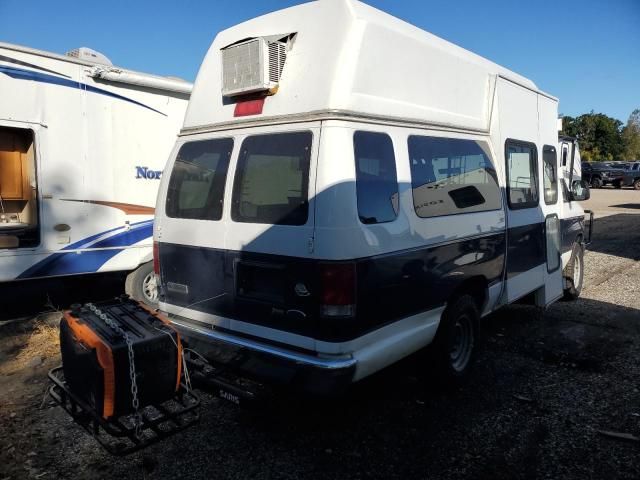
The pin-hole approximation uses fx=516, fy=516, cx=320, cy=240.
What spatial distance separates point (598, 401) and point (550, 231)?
2.24 m

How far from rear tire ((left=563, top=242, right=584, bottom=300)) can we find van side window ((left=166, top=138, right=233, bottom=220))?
16.7ft

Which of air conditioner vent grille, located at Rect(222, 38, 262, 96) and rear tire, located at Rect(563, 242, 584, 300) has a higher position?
air conditioner vent grille, located at Rect(222, 38, 262, 96)

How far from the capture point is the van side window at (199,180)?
3.76 m

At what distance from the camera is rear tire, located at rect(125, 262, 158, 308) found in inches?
260

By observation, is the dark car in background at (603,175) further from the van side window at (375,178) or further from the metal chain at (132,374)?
the metal chain at (132,374)

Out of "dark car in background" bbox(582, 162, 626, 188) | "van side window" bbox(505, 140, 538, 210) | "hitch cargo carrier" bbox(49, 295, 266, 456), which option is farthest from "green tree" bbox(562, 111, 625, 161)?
"hitch cargo carrier" bbox(49, 295, 266, 456)

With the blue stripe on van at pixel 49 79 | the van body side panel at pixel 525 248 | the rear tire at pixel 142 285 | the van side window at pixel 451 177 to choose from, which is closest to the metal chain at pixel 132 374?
the van side window at pixel 451 177

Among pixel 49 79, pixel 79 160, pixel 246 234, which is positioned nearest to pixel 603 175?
pixel 79 160

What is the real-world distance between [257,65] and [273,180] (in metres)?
0.83

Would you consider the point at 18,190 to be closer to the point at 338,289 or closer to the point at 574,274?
the point at 338,289

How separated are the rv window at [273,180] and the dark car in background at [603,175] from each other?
34.1m

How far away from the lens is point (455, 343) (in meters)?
4.44

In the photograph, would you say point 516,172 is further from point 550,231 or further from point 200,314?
point 200,314

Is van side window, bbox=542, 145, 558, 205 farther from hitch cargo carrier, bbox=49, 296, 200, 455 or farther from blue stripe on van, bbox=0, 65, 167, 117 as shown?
blue stripe on van, bbox=0, 65, 167, 117
